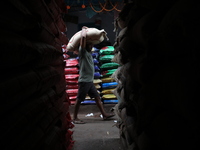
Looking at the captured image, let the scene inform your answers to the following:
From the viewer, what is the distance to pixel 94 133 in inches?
140

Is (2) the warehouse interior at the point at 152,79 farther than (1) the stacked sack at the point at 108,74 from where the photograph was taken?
No

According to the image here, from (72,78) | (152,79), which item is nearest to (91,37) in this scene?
(72,78)

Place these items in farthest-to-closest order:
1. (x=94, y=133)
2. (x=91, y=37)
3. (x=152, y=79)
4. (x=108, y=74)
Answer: (x=108, y=74)
(x=91, y=37)
(x=94, y=133)
(x=152, y=79)

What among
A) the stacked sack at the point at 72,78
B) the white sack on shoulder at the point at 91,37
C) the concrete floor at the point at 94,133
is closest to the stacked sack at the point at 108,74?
the concrete floor at the point at 94,133

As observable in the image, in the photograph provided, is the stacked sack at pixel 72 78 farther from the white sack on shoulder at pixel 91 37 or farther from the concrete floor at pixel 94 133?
the white sack on shoulder at pixel 91 37

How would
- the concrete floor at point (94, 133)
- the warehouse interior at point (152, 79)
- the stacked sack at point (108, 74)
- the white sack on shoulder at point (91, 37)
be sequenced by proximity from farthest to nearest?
the stacked sack at point (108, 74)
the white sack on shoulder at point (91, 37)
the concrete floor at point (94, 133)
the warehouse interior at point (152, 79)

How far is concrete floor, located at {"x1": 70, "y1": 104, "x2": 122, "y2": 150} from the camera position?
270 centimetres

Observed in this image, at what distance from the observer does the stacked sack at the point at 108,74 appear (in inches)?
228

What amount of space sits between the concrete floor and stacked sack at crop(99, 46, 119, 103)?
25cm

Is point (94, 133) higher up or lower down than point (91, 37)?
lower down

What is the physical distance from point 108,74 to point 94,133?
99.8 inches

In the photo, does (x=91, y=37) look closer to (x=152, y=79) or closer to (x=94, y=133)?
(x=94, y=133)

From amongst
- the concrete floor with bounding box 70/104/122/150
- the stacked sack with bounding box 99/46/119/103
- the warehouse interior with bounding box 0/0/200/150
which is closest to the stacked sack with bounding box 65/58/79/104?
the concrete floor with bounding box 70/104/122/150

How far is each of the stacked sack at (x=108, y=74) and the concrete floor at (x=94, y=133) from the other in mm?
249
